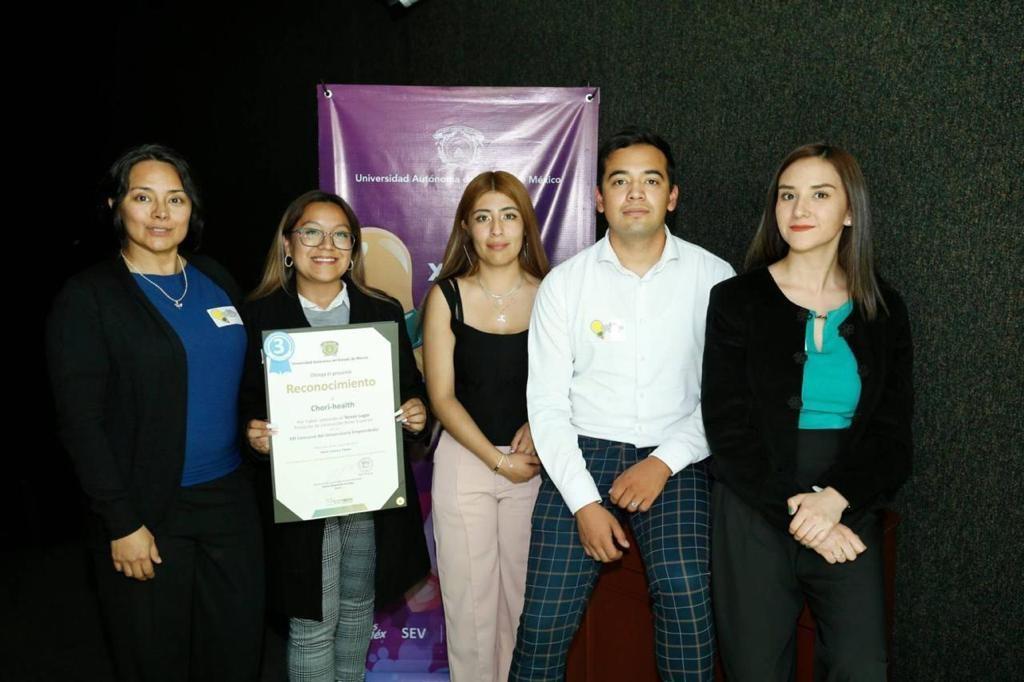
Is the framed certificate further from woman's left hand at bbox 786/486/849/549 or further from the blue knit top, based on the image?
woman's left hand at bbox 786/486/849/549

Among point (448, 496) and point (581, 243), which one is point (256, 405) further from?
point (581, 243)

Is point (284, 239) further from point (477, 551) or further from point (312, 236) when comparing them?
point (477, 551)

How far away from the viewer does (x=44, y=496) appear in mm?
4422

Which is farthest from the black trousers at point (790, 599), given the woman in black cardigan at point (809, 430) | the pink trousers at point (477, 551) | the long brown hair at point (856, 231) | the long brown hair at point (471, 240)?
the long brown hair at point (471, 240)

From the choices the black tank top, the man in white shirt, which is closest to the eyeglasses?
the black tank top

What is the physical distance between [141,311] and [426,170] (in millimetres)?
1308

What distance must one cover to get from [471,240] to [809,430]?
49.2 inches

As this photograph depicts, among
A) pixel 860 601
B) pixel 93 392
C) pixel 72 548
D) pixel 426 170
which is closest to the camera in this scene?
pixel 860 601

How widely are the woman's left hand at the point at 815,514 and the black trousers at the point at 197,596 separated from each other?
151 cm

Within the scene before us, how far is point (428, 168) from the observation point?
2875 millimetres

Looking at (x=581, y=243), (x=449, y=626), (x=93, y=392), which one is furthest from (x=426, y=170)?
(x=449, y=626)

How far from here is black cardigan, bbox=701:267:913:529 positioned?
1.79m

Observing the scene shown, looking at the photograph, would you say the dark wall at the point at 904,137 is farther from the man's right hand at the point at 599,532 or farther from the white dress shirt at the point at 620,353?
the man's right hand at the point at 599,532

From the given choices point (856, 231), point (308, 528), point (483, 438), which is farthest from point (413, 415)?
point (856, 231)
